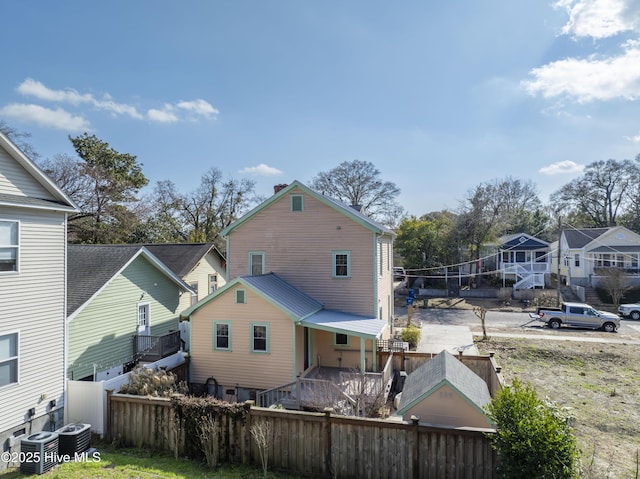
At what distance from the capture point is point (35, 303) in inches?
398

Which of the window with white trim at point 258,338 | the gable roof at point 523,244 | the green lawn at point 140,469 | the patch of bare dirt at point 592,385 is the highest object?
the gable roof at point 523,244

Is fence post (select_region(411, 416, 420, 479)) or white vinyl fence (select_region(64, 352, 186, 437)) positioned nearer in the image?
fence post (select_region(411, 416, 420, 479))

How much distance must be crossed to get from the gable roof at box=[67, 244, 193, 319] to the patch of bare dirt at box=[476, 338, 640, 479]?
49.5 ft

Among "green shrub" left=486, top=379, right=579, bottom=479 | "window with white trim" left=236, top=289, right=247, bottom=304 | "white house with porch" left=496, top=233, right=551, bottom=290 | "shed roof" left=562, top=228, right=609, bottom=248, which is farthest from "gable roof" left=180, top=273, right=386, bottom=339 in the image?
"shed roof" left=562, top=228, right=609, bottom=248

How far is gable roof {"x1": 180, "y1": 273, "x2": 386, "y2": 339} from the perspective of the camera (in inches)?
536

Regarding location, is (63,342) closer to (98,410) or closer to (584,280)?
(98,410)

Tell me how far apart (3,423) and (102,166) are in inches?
1239

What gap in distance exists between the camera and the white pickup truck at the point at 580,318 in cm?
2472

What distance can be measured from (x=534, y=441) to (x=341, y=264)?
1120cm

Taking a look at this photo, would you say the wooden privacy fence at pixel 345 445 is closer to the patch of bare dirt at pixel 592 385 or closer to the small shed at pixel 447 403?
the small shed at pixel 447 403

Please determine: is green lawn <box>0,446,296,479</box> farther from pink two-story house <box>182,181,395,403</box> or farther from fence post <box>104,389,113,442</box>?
pink two-story house <box>182,181,395,403</box>

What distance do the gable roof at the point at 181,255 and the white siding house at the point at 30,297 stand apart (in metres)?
11.4

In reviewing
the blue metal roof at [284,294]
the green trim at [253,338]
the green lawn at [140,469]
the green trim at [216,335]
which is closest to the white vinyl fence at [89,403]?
the green lawn at [140,469]

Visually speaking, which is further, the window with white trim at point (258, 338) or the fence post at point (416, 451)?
the window with white trim at point (258, 338)
